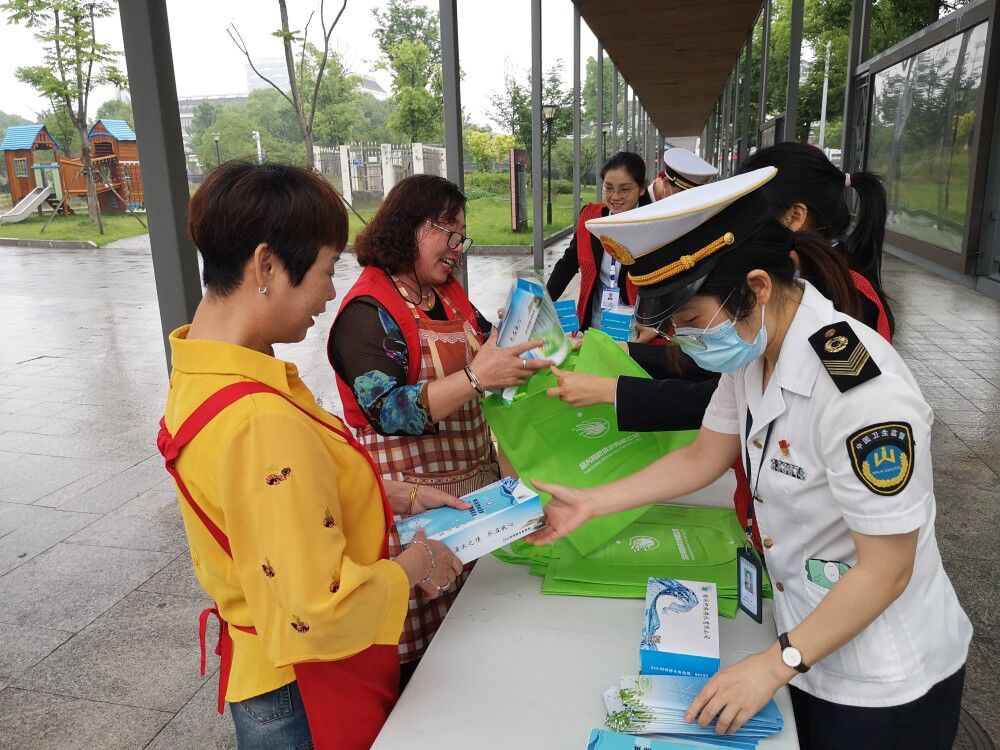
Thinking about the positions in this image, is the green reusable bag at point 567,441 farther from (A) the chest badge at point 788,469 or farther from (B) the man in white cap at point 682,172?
(B) the man in white cap at point 682,172

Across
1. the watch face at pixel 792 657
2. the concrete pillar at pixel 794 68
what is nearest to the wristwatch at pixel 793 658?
the watch face at pixel 792 657

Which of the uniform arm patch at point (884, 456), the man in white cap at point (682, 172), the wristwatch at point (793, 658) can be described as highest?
the man in white cap at point (682, 172)

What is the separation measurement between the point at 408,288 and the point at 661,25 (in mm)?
11985

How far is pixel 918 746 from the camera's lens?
3.94 ft

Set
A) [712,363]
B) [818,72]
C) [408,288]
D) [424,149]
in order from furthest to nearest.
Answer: [818,72] → [424,149] → [408,288] → [712,363]

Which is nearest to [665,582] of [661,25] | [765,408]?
[765,408]

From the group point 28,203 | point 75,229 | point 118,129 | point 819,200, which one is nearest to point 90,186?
point 75,229

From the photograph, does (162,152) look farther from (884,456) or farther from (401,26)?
(401,26)

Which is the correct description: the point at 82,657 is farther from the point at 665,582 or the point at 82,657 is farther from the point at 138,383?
the point at 138,383

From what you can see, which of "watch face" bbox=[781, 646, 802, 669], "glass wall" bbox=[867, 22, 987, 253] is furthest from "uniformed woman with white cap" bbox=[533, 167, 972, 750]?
"glass wall" bbox=[867, 22, 987, 253]

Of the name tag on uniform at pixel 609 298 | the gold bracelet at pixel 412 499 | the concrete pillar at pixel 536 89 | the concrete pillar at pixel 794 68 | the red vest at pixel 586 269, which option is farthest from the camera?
the concrete pillar at pixel 536 89

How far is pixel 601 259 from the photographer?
13.1 feet

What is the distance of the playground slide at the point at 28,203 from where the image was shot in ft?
81.1

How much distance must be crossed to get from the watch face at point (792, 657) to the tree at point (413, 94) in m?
21.1
